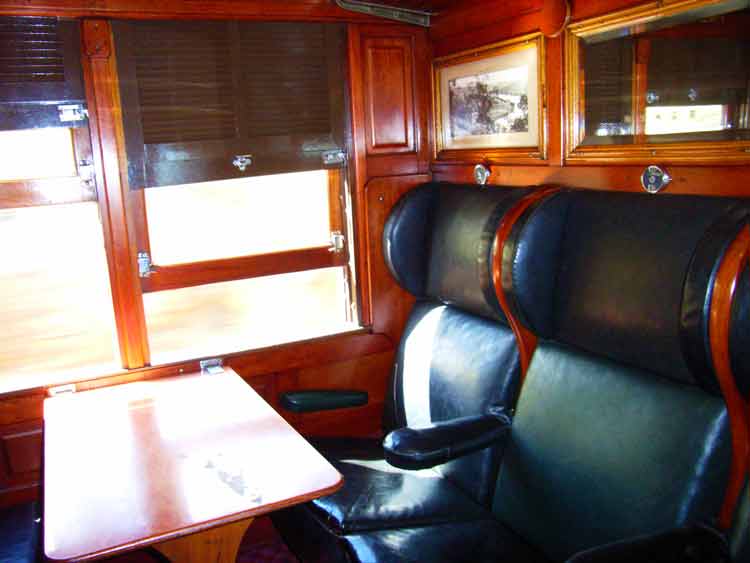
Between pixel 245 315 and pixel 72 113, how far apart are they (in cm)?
183

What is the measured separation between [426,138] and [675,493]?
1.90m

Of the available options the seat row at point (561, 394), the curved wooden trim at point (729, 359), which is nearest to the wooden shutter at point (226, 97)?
the seat row at point (561, 394)

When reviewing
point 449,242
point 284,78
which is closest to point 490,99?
point 449,242

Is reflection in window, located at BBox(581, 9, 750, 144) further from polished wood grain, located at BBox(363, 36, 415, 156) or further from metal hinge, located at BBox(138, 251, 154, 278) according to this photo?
metal hinge, located at BBox(138, 251, 154, 278)

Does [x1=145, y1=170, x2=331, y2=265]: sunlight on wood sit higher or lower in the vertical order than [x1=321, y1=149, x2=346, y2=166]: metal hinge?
lower

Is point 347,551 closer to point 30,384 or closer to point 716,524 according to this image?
point 716,524

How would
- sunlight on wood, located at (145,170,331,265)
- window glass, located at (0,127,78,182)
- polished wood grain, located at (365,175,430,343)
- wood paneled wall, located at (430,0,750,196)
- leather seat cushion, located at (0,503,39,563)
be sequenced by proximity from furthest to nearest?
1. polished wood grain, located at (365,175,430,343)
2. sunlight on wood, located at (145,170,331,265)
3. window glass, located at (0,127,78,182)
4. leather seat cushion, located at (0,503,39,563)
5. wood paneled wall, located at (430,0,750,196)

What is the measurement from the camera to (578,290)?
2004mm

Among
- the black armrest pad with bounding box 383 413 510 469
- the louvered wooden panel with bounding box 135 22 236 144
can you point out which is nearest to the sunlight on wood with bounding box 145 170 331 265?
the louvered wooden panel with bounding box 135 22 236 144

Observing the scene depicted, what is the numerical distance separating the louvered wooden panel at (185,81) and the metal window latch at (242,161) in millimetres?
86

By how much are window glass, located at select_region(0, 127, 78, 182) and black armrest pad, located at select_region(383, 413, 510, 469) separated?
153cm

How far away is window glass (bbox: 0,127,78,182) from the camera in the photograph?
240 cm

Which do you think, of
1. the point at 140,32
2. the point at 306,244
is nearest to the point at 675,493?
the point at 306,244

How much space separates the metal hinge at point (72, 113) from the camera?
241cm
